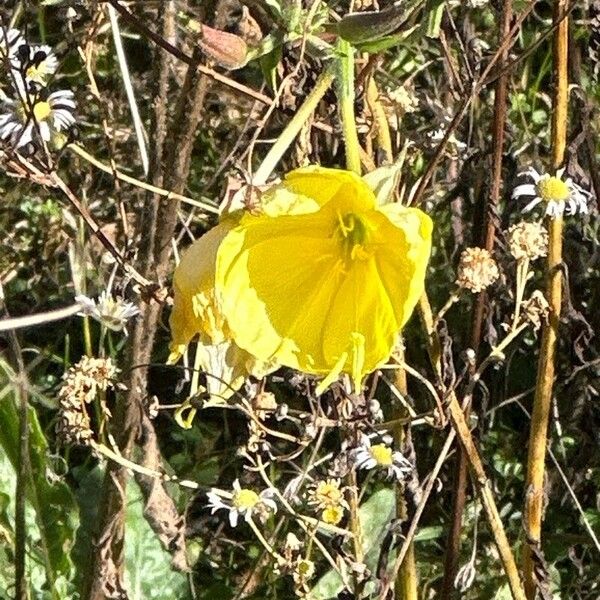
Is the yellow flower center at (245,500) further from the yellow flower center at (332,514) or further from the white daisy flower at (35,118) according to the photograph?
the white daisy flower at (35,118)

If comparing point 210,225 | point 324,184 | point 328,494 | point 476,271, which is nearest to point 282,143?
point 324,184

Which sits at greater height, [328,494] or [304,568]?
[328,494]

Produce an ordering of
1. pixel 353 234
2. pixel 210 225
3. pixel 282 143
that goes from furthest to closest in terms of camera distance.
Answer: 1. pixel 210 225
2. pixel 353 234
3. pixel 282 143

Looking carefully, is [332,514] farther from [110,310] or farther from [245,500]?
[110,310]

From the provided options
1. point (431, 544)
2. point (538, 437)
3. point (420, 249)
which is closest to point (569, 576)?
point (431, 544)

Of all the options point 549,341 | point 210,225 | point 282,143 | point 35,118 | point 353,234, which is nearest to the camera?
point 282,143

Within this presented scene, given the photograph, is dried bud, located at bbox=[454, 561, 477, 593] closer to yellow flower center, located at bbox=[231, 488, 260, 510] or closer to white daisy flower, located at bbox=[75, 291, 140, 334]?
yellow flower center, located at bbox=[231, 488, 260, 510]

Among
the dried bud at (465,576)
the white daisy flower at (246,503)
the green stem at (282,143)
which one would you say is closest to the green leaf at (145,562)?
the white daisy flower at (246,503)

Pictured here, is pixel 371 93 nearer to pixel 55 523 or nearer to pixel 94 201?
pixel 55 523
